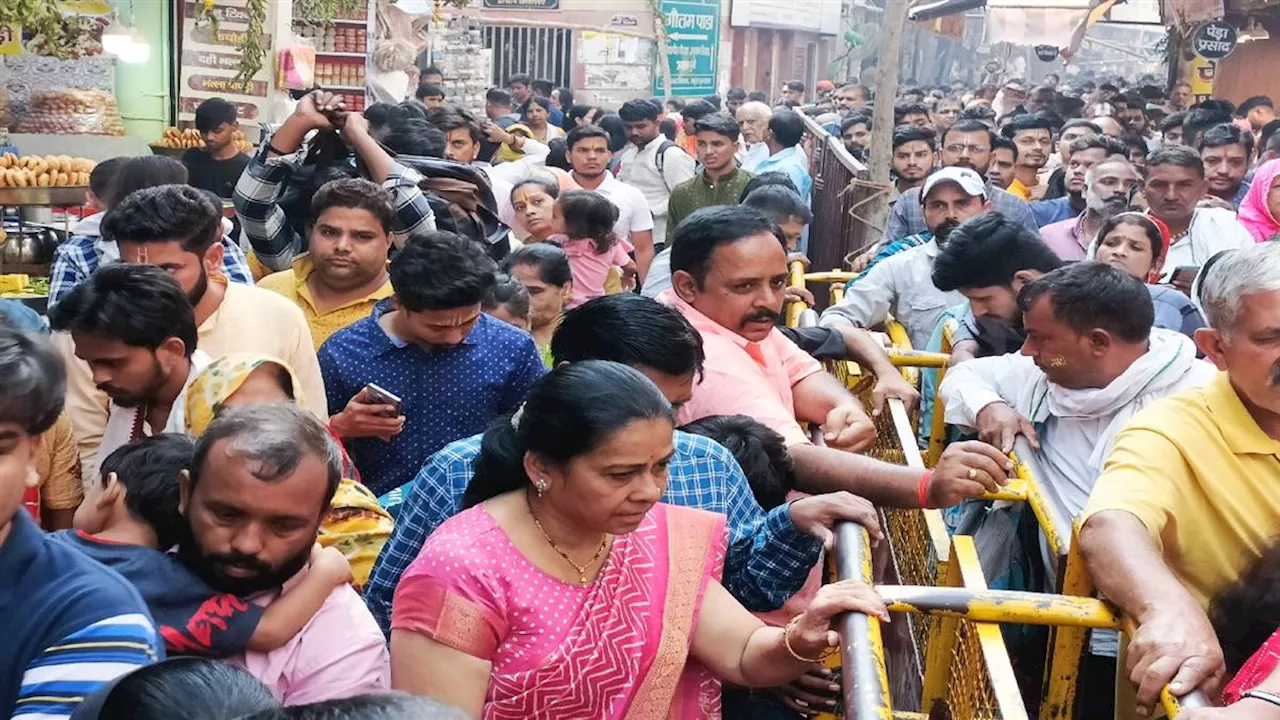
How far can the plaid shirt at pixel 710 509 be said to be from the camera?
2568 millimetres

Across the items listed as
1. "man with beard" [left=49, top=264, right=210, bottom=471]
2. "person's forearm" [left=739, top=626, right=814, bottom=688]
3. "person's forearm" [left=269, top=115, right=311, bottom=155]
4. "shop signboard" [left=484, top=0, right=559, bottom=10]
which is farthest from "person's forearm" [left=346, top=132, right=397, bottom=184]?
"shop signboard" [left=484, top=0, right=559, bottom=10]

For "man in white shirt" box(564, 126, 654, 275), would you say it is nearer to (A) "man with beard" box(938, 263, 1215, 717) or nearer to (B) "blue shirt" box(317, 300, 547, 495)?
(B) "blue shirt" box(317, 300, 547, 495)

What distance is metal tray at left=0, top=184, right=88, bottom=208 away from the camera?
6.95 meters

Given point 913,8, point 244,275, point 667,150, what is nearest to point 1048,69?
point 913,8

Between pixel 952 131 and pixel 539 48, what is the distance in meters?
19.2

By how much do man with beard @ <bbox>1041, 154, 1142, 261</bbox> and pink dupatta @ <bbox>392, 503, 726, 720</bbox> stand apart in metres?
4.23

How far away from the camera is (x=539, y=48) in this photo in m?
27.0

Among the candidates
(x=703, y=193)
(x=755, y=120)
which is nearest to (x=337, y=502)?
(x=703, y=193)

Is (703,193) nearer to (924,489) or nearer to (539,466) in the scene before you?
(924,489)

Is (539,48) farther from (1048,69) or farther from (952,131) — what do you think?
(1048,69)

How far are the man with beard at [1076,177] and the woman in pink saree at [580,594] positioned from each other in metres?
5.56

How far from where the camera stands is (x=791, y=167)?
974 centimetres

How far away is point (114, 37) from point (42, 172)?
6.65 ft

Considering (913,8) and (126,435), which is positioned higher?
(913,8)
